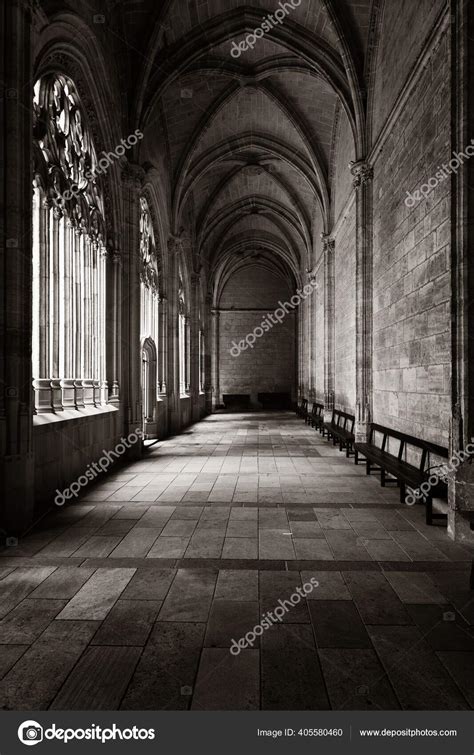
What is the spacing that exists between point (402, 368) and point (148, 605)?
6287 mm

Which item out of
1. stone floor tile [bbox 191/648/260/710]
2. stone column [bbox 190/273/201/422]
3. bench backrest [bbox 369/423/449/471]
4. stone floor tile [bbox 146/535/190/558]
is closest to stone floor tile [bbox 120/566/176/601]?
stone floor tile [bbox 146/535/190/558]

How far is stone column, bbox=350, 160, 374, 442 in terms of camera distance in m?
10.6

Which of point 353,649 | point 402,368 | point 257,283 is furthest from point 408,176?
point 257,283

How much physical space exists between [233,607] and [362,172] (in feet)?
33.1

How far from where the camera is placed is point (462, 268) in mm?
5129

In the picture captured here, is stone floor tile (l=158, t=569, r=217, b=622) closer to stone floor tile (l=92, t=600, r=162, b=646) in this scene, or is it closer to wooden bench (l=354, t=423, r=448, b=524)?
stone floor tile (l=92, t=600, r=162, b=646)

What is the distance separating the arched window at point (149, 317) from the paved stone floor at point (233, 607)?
755cm

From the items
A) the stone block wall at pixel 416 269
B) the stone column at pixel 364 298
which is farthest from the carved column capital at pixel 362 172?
the stone block wall at pixel 416 269

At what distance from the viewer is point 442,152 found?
252 inches

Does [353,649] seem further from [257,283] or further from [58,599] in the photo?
[257,283]

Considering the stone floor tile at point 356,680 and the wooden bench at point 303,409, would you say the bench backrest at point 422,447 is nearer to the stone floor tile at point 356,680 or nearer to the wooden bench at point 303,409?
the stone floor tile at point 356,680

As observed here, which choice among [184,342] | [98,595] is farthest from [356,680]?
[184,342]

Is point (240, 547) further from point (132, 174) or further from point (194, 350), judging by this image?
point (194, 350)

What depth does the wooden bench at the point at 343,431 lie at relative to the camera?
409 inches
